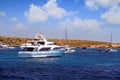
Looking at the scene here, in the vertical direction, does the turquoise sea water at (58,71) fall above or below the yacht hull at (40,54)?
below

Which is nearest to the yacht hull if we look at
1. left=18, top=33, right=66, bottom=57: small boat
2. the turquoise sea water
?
left=18, top=33, right=66, bottom=57: small boat

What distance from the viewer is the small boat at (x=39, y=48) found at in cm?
10900

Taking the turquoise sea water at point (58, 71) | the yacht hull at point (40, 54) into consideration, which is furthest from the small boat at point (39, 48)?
the turquoise sea water at point (58, 71)

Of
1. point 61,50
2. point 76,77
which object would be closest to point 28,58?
point 61,50

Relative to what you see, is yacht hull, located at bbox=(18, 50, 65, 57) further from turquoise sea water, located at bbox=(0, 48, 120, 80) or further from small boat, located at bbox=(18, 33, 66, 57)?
turquoise sea water, located at bbox=(0, 48, 120, 80)

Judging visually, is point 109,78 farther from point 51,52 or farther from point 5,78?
point 51,52

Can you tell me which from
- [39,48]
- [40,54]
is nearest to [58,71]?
[39,48]

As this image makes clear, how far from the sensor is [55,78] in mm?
55500

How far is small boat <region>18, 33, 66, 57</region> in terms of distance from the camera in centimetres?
10900

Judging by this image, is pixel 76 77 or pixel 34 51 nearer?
pixel 76 77

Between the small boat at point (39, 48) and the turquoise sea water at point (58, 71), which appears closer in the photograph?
the turquoise sea water at point (58, 71)

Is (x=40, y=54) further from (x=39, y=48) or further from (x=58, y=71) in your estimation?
(x=58, y=71)

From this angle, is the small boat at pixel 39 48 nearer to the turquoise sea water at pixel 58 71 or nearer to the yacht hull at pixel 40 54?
the yacht hull at pixel 40 54

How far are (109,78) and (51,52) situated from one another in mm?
57011
